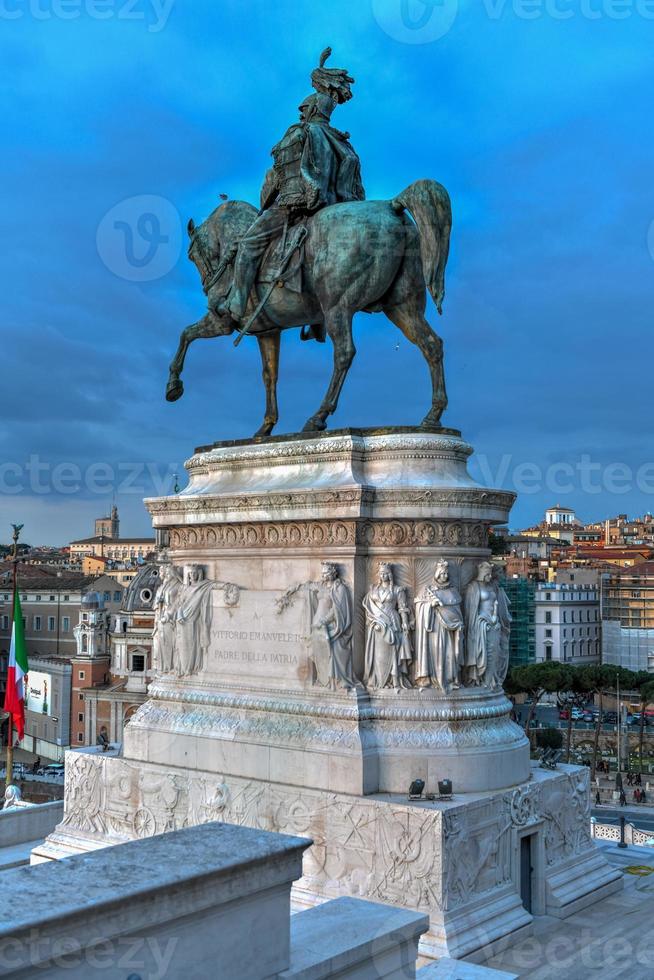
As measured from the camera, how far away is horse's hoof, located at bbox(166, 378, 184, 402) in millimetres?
16203

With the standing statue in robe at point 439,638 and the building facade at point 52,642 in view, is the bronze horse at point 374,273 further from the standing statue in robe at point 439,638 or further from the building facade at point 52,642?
the building facade at point 52,642

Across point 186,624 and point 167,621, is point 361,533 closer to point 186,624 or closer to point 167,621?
point 186,624

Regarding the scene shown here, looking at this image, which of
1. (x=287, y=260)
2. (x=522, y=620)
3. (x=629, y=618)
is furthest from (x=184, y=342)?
(x=629, y=618)

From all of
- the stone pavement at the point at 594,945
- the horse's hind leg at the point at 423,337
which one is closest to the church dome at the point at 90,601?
the horse's hind leg at the point at 423,337

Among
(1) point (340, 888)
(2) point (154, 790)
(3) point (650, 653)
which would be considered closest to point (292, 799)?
(1) point (340, 888)

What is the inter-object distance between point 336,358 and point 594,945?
8.12m

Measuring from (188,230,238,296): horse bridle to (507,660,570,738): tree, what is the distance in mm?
49538

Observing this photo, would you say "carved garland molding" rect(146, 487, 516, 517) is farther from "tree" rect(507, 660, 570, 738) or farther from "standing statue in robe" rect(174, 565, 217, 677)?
"tree" rect(507, 660, 570, 738)

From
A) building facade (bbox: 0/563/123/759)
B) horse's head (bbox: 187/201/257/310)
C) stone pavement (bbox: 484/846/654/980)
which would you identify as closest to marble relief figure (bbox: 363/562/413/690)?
stone pavement (bbox: 484/846/654/980)

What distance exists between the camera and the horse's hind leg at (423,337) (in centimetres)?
1395

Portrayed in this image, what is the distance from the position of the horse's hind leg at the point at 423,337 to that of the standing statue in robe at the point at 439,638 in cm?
285

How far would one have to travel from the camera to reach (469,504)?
12.6m

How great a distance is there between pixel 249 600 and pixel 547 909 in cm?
544

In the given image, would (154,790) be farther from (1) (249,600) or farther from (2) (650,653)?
(2) (650,653)
